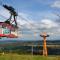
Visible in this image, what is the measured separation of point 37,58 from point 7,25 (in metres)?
11.9

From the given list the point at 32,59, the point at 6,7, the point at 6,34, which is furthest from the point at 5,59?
the point at 6,34

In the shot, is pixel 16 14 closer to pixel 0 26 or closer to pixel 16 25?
pixel 16 25

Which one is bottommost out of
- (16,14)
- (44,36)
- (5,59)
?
Result: (5,59)

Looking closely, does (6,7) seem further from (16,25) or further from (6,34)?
(6,34)

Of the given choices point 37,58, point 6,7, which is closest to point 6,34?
point 6,7

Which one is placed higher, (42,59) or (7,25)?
(7,25)

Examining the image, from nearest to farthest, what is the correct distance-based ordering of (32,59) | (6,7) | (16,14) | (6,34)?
(32,59)
(6,7)
(16,14)
(6,34)

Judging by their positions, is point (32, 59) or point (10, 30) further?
point (10, 30)

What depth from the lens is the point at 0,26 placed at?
36.2 meters

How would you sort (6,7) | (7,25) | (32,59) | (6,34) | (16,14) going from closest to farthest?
1. (32,59)
2. (6,7)
3. (16,14)
4. (7,25)
5. (6,34)

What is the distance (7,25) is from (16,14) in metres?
3.03

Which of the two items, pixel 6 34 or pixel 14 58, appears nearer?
pixel 14 58

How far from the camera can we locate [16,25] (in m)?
34.3

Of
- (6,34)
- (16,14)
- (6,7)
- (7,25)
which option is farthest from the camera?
(6,34)
